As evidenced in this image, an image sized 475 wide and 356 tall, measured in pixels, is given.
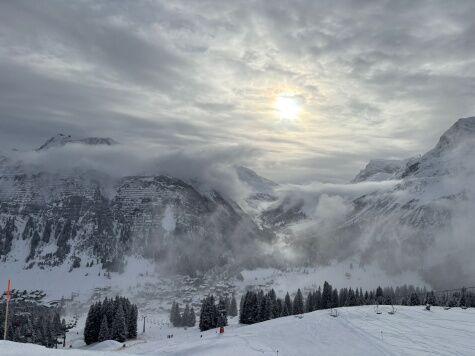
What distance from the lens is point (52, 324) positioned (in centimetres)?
14638

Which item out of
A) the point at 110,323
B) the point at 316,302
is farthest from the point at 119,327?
the point at 316,302

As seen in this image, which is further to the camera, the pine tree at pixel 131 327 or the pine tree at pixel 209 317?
the pine tree at pixel 209 317

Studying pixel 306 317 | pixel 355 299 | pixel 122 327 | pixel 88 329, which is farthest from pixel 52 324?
pixel 355 299

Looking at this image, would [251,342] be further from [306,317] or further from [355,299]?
[355,299]

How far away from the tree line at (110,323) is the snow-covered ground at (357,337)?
58.2 meters

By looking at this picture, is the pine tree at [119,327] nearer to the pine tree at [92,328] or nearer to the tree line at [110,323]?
the tree line at [110,323]

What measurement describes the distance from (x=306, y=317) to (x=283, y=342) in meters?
24.4

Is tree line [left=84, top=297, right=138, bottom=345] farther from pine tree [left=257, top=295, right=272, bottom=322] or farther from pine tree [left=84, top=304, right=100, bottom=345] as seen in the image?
pine tree [left=257, top=295, right=272, bottom=322]

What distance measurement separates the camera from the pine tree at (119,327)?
141375 mm

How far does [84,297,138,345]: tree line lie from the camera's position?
463 feet

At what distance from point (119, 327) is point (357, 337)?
278ft

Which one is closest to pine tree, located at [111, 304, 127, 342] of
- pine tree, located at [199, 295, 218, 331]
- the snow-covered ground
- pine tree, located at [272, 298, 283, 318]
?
pine tree, located at [199, 295, 218, 331]

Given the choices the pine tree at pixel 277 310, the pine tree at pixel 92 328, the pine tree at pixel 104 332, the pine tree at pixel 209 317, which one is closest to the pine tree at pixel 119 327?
the pine tree at pixel 104 332

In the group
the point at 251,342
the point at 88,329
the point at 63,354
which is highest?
the point at 63,354
